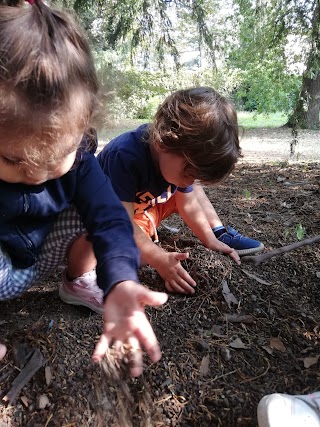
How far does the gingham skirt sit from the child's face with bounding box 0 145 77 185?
1.20 ft

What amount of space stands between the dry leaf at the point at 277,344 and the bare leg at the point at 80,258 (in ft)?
2.61

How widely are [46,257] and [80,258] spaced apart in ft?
0.47

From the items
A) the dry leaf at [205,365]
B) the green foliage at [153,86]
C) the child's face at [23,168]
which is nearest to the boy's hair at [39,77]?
the child's face at [23,168]

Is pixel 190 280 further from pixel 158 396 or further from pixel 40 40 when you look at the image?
pixel 40 40

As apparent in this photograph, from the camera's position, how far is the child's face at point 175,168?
1.89 metres

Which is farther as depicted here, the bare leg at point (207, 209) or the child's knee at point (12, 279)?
the bare leg at point (207, 209)

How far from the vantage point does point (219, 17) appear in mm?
4695

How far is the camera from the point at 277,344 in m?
1.59

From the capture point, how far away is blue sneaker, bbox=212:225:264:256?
225cm

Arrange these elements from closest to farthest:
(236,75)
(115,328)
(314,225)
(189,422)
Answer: (115,328) < (189,422) < (314,225) < (236,75)

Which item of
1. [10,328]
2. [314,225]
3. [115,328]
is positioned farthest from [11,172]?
[314,225]

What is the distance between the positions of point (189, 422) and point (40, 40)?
118 cm

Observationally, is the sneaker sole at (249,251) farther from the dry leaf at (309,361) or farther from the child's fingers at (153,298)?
the child's fingers at (153,298)

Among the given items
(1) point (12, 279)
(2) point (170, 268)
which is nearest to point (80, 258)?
(1) point (12, 279)
